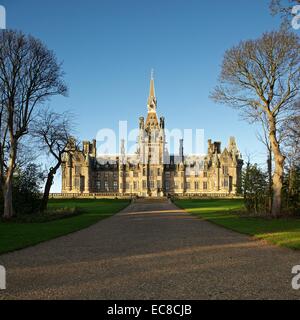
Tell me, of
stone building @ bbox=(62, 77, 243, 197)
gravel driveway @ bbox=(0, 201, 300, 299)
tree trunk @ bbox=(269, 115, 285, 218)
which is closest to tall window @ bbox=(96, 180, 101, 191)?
stone building @ bbox=(62, 77, 243, 197)

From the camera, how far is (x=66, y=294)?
763cm

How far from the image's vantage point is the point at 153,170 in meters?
97.8

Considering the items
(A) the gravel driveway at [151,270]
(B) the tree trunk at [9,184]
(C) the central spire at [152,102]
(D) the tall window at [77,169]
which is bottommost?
(A) the gravel driveway at [151,270]

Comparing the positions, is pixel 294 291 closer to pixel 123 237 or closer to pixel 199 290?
pixel 199 290

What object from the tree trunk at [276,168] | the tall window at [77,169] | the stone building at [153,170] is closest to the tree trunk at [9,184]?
the tree trunk at [276,168]

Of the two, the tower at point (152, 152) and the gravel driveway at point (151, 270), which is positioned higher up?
the tower at point (152, 152)

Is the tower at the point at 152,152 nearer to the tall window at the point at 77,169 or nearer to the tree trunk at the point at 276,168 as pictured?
the tall window at the point at 77,169

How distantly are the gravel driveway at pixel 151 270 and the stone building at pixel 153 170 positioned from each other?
80.8 metres

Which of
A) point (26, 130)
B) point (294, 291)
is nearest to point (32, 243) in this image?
point (294, 291)

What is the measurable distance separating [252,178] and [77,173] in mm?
62411

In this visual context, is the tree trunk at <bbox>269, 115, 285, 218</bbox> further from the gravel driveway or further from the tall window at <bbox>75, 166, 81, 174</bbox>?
the tall window at <bbox>75, 166, 81, 174</bbox>

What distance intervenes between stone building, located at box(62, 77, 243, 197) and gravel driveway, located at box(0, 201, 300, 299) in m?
80.8

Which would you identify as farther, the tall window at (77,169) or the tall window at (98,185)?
the tall window at (98,185)

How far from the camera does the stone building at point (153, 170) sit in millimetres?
96125
